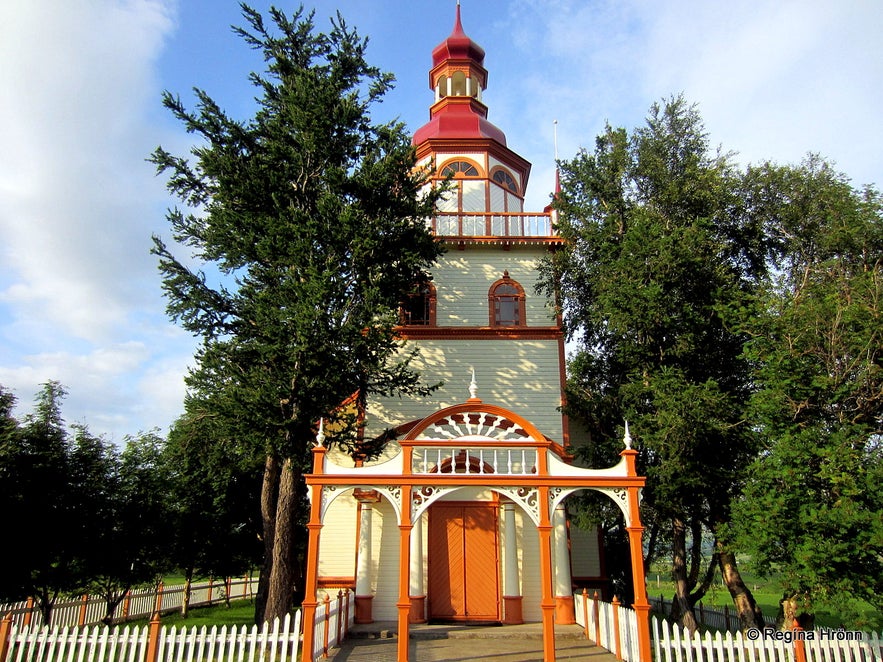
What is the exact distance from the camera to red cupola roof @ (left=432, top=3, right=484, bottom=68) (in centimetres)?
2345

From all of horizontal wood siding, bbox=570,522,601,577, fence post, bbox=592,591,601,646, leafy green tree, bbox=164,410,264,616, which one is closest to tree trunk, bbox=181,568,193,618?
leafy green tree, bbox=164,410,264,616

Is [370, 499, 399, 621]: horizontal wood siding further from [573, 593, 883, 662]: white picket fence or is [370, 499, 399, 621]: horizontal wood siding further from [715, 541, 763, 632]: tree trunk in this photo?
[715, 541, 763, 632]: tree trunk

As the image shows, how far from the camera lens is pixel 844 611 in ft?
36.3

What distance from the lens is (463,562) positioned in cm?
1554

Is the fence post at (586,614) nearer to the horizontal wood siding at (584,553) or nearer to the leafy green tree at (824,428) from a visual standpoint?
the horizontal wood siding at (584,553)

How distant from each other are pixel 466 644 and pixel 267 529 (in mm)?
5175

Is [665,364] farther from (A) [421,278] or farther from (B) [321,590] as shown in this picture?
(B) [321,590]

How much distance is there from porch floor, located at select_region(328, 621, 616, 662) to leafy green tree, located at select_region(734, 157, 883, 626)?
4.01 metres

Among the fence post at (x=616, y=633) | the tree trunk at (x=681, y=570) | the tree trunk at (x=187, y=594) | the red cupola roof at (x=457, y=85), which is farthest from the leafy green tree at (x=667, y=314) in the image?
the tree trunk at (x=187, y=594)

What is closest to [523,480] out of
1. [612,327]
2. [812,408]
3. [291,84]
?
[612,327]

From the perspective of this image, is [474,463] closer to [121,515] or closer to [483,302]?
[483,302]

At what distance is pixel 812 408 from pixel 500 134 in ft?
44.5

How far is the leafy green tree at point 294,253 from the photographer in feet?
43.4

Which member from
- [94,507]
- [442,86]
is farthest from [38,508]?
[442,86]
